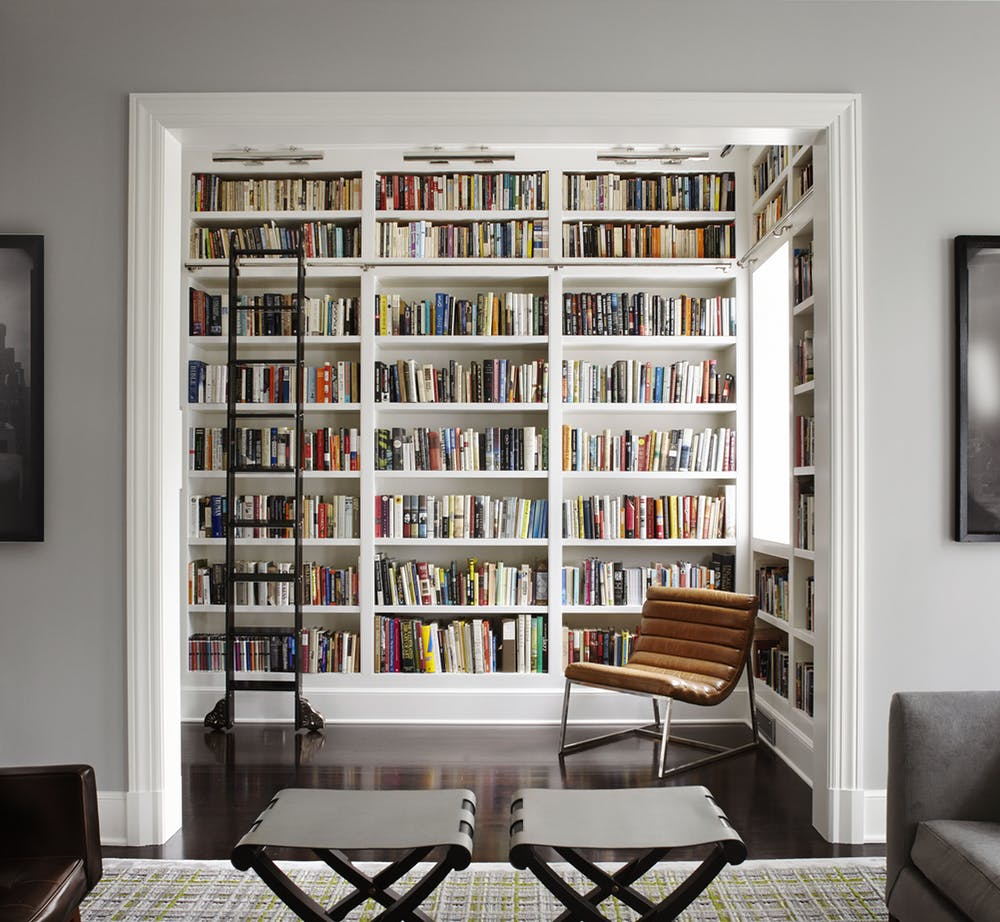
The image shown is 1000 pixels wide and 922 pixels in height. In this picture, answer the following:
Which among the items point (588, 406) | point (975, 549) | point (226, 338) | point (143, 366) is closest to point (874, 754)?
point (975, 549)

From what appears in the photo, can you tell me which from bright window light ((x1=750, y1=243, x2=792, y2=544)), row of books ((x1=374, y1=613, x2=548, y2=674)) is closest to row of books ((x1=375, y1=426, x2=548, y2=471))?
row of books ((x1=374, y1=613, x2=548, y2=674))

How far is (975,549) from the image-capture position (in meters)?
3.23

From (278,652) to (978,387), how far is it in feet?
11.8

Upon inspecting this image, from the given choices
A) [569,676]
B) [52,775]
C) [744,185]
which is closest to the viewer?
[52,775]

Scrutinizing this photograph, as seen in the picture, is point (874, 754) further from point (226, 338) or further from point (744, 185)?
point (226, 338)

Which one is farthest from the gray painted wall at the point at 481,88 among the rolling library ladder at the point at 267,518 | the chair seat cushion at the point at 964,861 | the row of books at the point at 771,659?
the rolling library ladder at the point at 267,518

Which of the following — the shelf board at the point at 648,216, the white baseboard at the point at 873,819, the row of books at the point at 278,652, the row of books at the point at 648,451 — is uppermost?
the shelf board at the point at 648,216

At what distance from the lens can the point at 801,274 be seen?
13.3 feet

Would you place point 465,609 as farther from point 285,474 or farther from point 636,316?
point 636,316

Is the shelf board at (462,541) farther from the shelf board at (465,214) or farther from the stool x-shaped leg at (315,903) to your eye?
the stool x-shaped leg at (315,903)

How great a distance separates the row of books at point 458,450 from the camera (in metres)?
4.94

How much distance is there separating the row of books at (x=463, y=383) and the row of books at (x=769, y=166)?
56.7 inches

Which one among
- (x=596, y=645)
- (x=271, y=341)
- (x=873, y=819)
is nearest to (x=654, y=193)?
(x=271, y=341)

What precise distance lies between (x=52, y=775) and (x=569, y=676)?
254 centimetres
